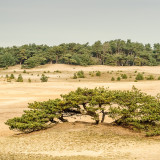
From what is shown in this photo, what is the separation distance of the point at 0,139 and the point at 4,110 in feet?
30.3

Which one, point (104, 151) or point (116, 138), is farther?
point (116, 138)

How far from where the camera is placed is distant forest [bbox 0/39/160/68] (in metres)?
88.2

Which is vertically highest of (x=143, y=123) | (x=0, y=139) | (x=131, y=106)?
(x=131, y=106)

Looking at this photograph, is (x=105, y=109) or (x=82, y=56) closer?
(x=105, y=109)

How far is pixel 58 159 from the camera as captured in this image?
11.1 m

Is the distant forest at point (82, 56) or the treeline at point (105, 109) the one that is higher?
the distant forest at point (82, 56)

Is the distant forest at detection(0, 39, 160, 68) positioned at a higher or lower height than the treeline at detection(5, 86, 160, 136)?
higher

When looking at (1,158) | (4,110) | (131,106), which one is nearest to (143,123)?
(131,106)

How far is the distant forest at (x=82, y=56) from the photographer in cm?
8825

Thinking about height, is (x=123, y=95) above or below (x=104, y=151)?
above

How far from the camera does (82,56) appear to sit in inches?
3556

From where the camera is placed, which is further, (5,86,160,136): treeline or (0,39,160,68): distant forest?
(0,39,160,68): distant forest

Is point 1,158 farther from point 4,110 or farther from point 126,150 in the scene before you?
point 4,110

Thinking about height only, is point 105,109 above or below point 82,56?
below
